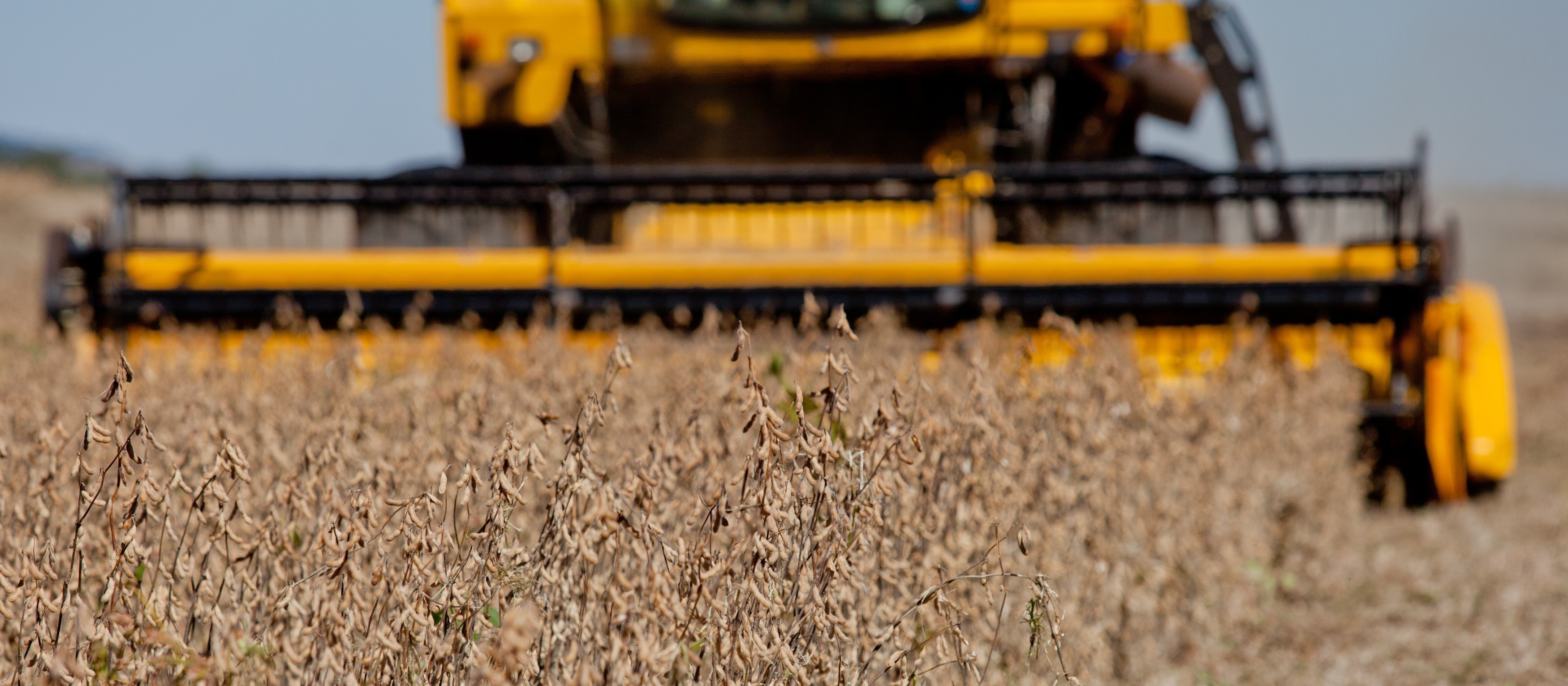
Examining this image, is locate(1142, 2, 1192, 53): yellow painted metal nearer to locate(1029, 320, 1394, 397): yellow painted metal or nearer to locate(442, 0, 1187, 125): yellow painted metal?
locate(442, 0, 1187, 125): yellow painted metal

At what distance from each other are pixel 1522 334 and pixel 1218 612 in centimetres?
1778

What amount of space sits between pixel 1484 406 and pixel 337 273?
13.4 feet

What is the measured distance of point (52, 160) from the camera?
1599 inches

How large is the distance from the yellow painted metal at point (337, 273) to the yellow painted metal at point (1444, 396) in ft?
10.3

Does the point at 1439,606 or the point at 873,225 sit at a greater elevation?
the point at 873,225

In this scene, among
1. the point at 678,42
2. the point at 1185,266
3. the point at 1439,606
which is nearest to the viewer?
the point at 1439,606

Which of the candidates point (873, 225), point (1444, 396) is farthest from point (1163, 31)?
point (1444, 396)

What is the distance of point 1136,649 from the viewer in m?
3.16

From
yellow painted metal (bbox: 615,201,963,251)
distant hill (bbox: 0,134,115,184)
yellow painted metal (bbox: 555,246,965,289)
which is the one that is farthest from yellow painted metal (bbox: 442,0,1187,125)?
distant hill (bbox: 0,134,115,184)

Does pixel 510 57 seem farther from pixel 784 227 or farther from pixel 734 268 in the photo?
pixel 734 268

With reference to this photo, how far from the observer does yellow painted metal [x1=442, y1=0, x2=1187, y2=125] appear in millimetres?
5961

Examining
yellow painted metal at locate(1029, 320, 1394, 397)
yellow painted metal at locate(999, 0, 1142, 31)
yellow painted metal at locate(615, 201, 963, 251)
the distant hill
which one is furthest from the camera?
the distant hill

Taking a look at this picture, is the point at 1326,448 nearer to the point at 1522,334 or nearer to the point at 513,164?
the point at 513,164

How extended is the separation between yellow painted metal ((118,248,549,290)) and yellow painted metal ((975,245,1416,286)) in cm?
170
